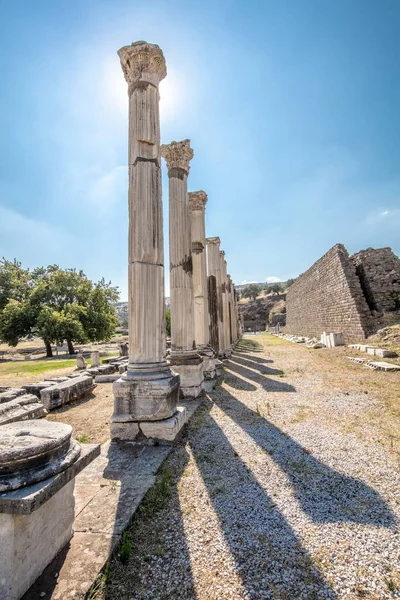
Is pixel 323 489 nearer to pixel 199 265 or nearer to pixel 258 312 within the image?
pixel 199 265

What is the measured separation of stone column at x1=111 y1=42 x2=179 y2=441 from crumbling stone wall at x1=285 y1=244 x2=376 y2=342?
14.1 m

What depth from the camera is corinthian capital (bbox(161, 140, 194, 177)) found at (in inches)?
310

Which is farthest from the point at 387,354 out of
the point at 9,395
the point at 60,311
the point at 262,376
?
the point at 60,311

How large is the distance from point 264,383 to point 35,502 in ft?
24.3

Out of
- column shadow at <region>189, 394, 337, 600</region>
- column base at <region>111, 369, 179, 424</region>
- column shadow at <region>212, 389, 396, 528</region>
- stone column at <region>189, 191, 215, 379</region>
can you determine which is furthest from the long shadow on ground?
stone column at <region>189, 191, 215, 379</region>

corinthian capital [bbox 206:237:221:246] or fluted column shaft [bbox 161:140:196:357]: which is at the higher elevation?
corinthian capital [bbox 206:237:221:246]

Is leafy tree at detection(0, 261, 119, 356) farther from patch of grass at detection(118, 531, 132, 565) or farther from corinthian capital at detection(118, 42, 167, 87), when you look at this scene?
patch of grass at detection(118, 531, 132, 565)

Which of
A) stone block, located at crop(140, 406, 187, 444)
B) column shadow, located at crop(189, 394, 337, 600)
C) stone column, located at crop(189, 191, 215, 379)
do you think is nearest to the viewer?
column shadow, located at crop(189, 394, 337, 600)

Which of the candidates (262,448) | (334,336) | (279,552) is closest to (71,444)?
(279,552)

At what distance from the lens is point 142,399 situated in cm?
435

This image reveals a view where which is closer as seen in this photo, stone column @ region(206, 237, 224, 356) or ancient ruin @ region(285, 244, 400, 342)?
stone column @ region(206, 237, 224, 356)

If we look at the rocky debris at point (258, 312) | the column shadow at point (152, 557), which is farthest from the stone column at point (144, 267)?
the rocky debris at point (258, 312)

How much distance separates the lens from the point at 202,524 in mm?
2502

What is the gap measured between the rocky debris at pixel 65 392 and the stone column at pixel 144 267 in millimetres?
3395
